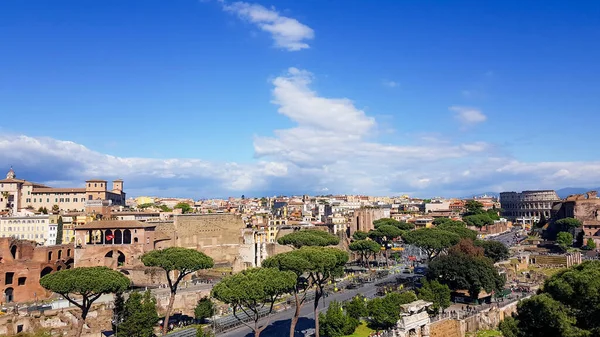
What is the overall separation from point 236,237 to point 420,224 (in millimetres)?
48278

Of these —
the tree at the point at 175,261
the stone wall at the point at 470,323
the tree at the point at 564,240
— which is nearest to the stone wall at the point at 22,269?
the tree at the point at 175,261

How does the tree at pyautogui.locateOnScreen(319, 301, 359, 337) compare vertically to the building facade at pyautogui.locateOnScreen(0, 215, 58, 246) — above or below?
below

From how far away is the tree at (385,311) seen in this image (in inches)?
1596

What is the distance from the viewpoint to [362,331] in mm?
40750

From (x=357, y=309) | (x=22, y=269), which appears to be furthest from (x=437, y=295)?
(x=22, y=269)

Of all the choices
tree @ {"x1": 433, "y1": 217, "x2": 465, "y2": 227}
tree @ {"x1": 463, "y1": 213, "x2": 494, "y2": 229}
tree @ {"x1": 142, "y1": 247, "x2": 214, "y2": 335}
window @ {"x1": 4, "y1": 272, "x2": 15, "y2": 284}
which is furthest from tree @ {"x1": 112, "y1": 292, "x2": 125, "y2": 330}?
tree @ {"x1": 463, "y1": 213, "x2": 494, "y2": 229}

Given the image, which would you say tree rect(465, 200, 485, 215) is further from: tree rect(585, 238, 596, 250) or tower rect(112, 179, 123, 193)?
tower rect(112, 179, 123, 193)

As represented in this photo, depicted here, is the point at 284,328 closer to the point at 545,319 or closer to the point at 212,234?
the point at 545,319

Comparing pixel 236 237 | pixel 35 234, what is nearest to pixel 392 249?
pixel 236 237

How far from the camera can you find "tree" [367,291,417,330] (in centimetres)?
4053

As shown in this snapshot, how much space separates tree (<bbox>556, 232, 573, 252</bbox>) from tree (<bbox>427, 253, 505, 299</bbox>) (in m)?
39.6

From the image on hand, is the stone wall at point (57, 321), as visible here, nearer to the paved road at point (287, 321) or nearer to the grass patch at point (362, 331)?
the paved road at point (287, 321)

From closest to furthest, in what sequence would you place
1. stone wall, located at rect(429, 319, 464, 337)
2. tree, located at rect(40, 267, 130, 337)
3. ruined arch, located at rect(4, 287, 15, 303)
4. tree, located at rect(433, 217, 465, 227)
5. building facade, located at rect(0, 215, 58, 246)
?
tree, located at rect(40, 267, 130, 337), stone wall, located at rect(429, 319, 464, 337), ruined arch, located at rect(4, 287, 15, 303), building facade, located at rect(0, 215, 58, 246), tree, located at rect(433, 217, 465, 227)

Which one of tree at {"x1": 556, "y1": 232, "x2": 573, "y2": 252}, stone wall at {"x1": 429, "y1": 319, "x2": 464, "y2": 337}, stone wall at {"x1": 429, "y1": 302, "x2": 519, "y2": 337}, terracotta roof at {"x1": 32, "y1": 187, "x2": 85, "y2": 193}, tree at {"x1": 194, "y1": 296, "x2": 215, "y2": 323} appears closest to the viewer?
stone wall at {"x1": 429, "y1": 319, "x2": 464, "y2": 337}
